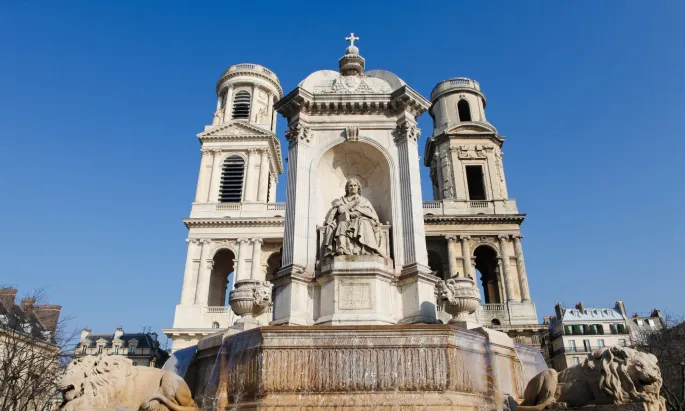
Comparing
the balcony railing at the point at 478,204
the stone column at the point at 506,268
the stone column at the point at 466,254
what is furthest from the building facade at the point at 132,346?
the stone column at the point at 506,268

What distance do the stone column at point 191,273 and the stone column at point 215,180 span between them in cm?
450

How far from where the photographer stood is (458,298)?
31.3 feet

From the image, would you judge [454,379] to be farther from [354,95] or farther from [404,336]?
[354,95]

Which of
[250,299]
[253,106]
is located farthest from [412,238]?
[253,106]

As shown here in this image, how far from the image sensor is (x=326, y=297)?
9.99m

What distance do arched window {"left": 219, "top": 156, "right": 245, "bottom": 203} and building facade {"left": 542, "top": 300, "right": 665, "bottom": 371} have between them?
39.1m

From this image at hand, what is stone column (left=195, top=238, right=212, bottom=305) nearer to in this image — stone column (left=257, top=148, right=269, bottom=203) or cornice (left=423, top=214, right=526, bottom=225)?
stone column (left=257, top=148, right=269, bottom=203)

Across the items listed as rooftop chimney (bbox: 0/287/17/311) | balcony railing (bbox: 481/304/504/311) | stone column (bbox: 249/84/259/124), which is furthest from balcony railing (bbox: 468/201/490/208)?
rooftop chimney (bbox: 0/287/17/311)

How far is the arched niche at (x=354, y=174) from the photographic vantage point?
12.0 m

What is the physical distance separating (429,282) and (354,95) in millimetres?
4942

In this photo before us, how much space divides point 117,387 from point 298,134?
23.3 feet

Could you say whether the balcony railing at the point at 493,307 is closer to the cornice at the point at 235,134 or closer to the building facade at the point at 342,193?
the building facade at the point at 342,193

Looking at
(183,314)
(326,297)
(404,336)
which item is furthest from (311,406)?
(183,314)

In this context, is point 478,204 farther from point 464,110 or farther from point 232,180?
point 232,180
